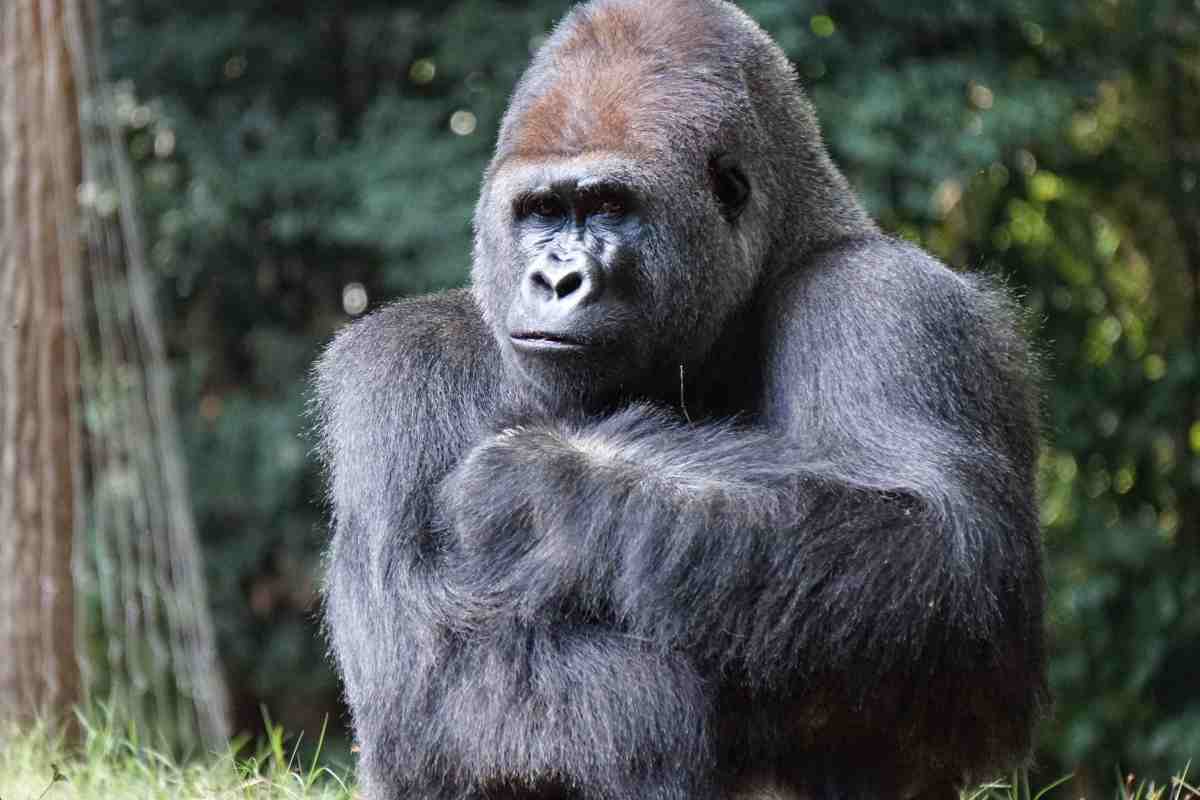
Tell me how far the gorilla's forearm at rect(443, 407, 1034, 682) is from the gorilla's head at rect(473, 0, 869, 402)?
339mm

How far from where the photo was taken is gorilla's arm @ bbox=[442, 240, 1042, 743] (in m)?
3.11

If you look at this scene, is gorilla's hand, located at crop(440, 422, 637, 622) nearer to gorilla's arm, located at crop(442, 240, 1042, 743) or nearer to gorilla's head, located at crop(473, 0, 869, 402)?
gorilla's arm, located at crop(442, 240, 1042, 743)

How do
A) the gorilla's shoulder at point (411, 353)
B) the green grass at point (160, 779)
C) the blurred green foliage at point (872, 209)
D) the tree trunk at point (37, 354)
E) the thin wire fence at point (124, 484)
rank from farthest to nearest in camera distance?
the blurred green foliage at point (872, 209) < the thin wire fence at point (124, 484) < the tree trunk at point (37, 354) < the green grass at point (160, 779) < the gorilla's shoulder at point (411, 353)

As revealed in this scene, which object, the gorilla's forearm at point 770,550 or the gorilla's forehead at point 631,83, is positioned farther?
the gorilla's forehead at point 631,83

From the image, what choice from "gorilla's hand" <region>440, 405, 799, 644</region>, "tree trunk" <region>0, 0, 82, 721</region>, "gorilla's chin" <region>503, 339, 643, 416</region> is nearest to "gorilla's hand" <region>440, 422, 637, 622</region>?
"gorilla's hand" <region>440, 405, 799, 644</region>

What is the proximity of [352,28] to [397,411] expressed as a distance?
469cm

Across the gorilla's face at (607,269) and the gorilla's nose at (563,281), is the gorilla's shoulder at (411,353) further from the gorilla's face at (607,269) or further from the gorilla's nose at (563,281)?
the gorilla's nose at (563,281)

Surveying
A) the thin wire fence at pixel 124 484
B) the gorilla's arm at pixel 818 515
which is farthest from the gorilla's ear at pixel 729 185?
the thin wire fence at pixel 124 484

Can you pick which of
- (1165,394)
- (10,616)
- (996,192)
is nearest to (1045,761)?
(1165,394)

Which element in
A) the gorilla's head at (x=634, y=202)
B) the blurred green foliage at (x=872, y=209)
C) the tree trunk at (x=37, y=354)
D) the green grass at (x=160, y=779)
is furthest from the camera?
the blurred green foliage at (x=872, y=209)

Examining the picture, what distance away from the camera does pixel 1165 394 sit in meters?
7.32

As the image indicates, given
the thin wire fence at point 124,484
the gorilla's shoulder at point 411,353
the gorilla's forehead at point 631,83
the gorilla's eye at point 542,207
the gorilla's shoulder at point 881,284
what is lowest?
the thin wire fence at point 124,484

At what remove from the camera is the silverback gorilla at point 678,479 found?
10.2 feet

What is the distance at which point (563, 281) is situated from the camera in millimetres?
3377
